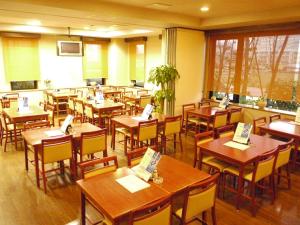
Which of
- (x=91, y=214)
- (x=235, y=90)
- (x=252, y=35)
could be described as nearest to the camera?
(x=91, y=214)

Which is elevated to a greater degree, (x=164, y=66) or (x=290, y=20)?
(x=290, y=20)

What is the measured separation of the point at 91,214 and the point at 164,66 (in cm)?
429

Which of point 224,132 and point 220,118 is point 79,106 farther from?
point 224,132

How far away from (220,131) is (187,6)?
2545 mm

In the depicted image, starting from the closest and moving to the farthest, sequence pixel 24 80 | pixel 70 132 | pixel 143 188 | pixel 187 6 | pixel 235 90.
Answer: pixel 143 188, pixel 70 132, pixel 187 6, pixel 235 90, pixel 24 80

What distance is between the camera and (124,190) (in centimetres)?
236

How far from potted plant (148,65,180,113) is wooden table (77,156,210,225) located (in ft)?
12.6

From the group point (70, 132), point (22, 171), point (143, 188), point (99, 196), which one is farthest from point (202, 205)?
point (22, 171)

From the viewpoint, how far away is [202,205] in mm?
2389

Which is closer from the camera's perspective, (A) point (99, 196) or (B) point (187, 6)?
(A) point (99, 196)

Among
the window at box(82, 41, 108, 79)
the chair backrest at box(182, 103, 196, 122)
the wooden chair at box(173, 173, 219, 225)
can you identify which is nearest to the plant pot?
the chair backrest at box(182, 103, 196, 122)

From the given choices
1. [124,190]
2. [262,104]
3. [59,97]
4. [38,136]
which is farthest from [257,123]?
[59,97]

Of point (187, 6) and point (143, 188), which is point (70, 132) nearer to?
point (143, 188)

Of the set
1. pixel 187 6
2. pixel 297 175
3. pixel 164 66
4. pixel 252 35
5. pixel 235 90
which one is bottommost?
pixel 297 175
